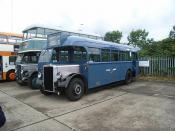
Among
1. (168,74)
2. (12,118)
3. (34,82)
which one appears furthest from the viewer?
(168,74)

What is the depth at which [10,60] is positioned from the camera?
14539 millimetres

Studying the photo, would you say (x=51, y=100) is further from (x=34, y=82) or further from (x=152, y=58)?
(x=152, y=58)

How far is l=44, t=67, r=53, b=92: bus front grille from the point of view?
7356 millimetres

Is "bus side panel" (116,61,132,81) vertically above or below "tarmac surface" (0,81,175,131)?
above

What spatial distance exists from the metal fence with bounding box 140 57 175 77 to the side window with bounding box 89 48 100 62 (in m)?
7.02

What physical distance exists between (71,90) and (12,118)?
8.04 ft

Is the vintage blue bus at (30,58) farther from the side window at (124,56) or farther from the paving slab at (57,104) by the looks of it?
the side window at (124,56)

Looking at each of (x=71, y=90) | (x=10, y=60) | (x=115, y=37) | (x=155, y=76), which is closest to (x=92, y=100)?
(x=71, y=90)

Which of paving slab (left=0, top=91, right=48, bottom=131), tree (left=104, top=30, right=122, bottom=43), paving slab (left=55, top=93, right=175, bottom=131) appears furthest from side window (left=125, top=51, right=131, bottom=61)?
tree (left=104, top=30, right=122, bottom=43)

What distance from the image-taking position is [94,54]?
859cm

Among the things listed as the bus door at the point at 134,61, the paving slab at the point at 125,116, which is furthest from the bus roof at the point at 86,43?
the paving slab at the point at 125,116

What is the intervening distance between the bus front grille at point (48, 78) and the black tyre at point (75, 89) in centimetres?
75

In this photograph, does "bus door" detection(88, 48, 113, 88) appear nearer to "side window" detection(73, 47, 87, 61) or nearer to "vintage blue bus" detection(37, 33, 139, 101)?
"vintage blue bus" detection(37, 33, 139, 101)

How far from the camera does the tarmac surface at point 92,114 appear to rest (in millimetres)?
4730
